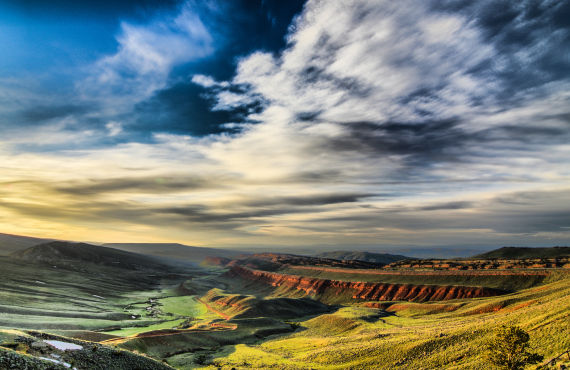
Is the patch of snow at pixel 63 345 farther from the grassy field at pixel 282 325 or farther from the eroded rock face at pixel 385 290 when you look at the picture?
the eroded rock face at pixel 385 290

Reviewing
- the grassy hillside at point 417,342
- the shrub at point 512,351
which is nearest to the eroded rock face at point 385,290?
the grassy hillside at point 417,342

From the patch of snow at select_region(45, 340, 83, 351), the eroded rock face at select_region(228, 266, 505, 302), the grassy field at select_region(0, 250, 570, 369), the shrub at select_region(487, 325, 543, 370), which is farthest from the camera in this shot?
the eroded rock face at select_region(228, 266, 505, 302)

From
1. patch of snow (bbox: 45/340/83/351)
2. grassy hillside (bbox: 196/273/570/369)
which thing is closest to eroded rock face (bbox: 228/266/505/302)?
grassy hillside (bbox: 196/273/570/369)

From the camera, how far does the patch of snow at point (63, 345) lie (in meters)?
26.3

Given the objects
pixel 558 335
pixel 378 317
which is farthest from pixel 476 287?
pixel 558 335

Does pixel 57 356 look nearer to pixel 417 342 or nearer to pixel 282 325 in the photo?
pixel 417 342

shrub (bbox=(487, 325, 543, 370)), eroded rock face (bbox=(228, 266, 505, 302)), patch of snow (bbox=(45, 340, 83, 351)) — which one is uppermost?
patch of snow (bbox=(45, 340, 83, 351))

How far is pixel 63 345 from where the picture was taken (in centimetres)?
2739

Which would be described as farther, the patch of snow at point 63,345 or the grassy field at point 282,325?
the grassy field at point 282,325

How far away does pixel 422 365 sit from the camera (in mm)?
43875

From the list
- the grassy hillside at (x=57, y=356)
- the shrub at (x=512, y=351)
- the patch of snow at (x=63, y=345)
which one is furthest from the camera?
the shrub at (x=512, y=351)

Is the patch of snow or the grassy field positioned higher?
the patch of snow

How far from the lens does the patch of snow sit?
86.4 feet

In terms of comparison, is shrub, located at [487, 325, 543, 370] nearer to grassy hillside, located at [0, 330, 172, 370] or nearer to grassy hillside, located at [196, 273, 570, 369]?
grassy hillside, located at [196, 273, 570, 369]
